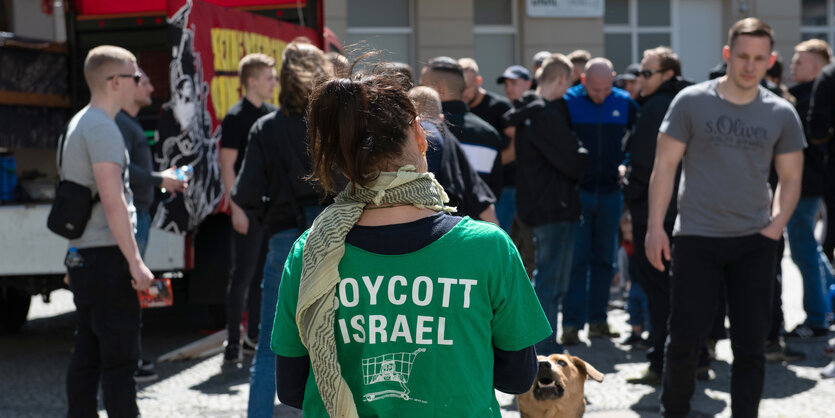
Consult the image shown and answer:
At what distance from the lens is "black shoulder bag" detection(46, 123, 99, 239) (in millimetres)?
4016

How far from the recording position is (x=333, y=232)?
202 centimetres

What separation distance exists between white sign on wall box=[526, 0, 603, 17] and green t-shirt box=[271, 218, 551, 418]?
14.8 meters

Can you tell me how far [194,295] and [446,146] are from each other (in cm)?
369

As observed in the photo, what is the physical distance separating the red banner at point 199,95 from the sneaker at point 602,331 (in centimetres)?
282

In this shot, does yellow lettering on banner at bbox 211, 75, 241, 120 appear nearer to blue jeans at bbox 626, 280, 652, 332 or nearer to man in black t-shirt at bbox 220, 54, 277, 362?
man in black t-shirt at bbox 220, 54, 277, 362

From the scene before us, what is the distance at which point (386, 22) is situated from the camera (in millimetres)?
16234

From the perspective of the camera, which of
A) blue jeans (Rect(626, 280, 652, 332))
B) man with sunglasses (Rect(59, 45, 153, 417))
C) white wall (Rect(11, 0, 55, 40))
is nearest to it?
man with sunglasses (Rect(59, 45, 153, 417))

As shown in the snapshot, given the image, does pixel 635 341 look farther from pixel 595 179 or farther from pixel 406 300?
pixel 406 300

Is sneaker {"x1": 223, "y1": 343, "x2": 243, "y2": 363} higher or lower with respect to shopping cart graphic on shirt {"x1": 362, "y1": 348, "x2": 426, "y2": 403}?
lower

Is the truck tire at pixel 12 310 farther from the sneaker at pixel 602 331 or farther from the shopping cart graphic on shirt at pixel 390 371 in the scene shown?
the shopping cart graphic on shirt at pixel 390 371

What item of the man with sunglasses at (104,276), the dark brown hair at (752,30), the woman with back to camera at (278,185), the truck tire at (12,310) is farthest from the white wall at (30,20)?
the dark brown hair at (752,30)

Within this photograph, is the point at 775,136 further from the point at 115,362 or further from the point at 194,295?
the point at 194,295

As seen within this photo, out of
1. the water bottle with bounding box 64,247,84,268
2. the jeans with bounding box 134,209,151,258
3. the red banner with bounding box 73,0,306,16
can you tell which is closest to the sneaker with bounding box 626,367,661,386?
the jeans with bounding box 134,209,151,258

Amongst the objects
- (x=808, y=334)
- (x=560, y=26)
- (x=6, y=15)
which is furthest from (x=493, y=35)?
(x=808, y=334)
